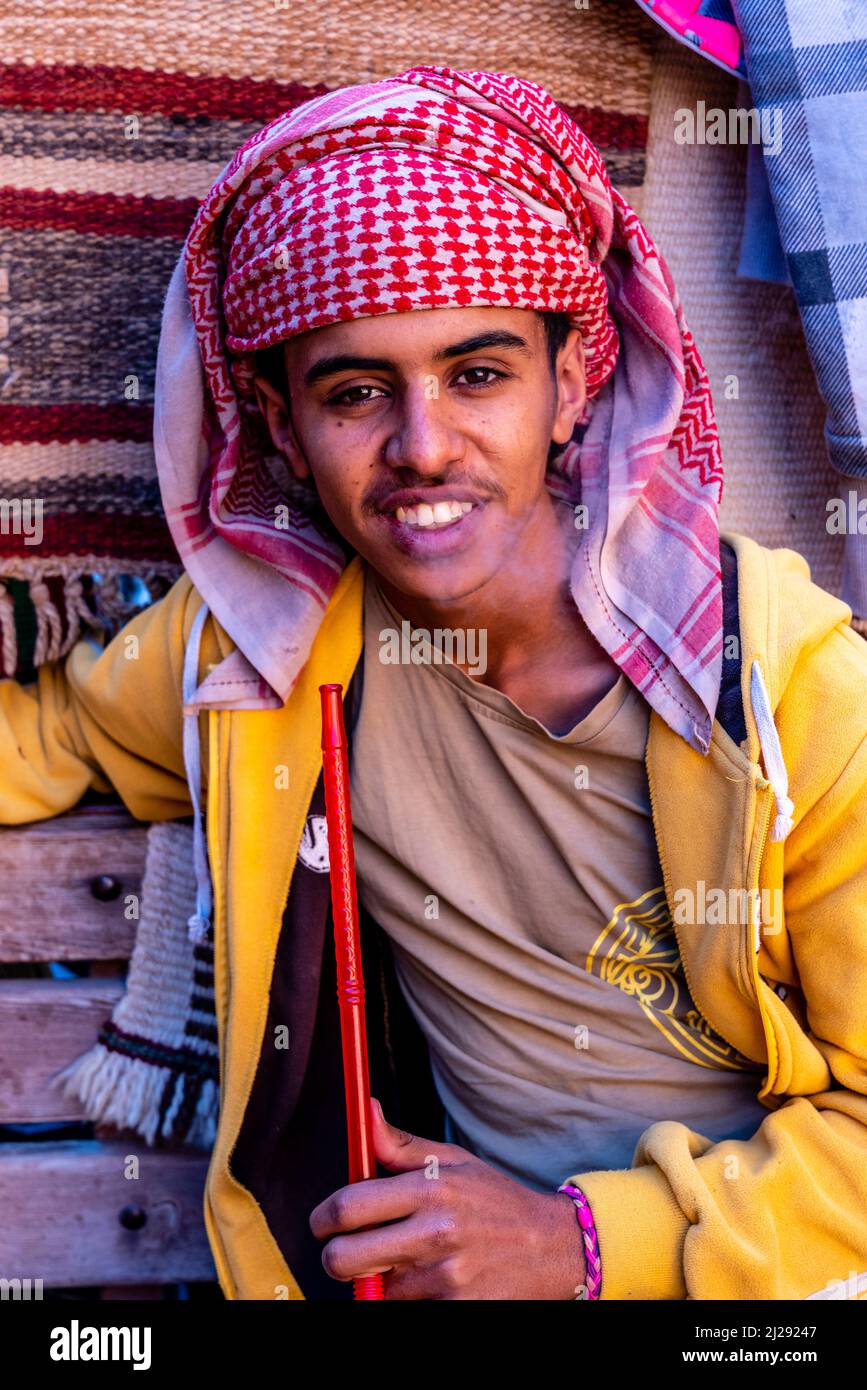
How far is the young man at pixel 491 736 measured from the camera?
4.72ft

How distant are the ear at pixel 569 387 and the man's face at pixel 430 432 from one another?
0.05 m

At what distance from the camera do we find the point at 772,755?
141cm

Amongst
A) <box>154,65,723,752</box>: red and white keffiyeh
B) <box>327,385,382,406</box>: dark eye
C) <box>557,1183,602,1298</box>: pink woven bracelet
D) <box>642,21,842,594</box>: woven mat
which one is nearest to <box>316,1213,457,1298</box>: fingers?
<box>557,1183,602,1298</box>: pink woven bracelet

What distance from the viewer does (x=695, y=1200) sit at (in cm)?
143

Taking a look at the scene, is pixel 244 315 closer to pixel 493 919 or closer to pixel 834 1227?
pixel 493 919

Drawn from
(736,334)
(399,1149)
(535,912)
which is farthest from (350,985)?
(736,334)

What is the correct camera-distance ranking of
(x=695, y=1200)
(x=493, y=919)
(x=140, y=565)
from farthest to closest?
(x=140, y=565)
(x=493, y=919)
(x=695, y=1200)

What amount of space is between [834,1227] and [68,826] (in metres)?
1.09

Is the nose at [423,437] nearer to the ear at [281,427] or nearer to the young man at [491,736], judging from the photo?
the young man at [491,736]

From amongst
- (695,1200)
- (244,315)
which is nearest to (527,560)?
(244,315)

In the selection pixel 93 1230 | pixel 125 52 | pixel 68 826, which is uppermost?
pixel 125 52

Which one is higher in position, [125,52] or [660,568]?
[125,52]

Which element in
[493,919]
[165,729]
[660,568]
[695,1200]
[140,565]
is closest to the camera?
[695,1200]

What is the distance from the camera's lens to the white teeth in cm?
150
